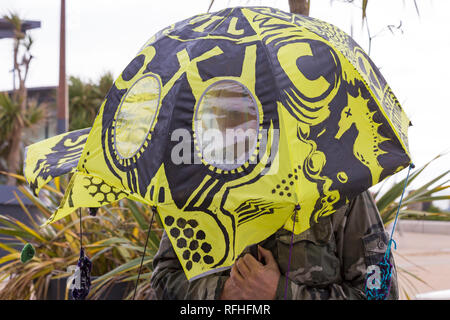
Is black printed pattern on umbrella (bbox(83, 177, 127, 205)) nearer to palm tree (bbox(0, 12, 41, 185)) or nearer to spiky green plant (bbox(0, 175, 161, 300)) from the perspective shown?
spiky green plant (bbox(0, 175, 161, 300))

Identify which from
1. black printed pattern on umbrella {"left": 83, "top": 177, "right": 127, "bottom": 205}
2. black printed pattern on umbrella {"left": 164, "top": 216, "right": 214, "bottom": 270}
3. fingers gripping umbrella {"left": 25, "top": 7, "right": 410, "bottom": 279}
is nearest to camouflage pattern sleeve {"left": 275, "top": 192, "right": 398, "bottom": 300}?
fingers gripping umbrella {"left": 25, "top": 7, "right": 410, "bottom": 279}

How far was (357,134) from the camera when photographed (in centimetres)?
156

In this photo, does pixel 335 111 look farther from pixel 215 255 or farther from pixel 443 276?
A: pixel 443 276

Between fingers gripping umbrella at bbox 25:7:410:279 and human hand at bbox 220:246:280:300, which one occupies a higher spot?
fingers gripping umbrella at bbox 25:7:410:279

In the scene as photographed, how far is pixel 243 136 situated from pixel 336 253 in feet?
1.85

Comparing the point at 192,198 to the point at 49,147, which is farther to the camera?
the point at 49,147

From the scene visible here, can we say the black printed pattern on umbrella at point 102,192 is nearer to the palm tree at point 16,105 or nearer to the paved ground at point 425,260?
the paved ground at point 425,260

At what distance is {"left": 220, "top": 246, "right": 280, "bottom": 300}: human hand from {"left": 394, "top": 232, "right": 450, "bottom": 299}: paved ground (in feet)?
7.42

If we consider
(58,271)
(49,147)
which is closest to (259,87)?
(49,147)

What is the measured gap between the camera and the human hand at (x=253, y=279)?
65.3 inches

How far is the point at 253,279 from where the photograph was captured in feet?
5.49

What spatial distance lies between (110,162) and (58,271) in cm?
221

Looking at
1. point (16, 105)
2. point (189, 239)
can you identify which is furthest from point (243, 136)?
point (16, 105)

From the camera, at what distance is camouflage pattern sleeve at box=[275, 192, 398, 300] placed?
163cm
